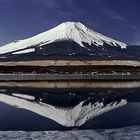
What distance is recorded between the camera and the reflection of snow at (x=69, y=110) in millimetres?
17581

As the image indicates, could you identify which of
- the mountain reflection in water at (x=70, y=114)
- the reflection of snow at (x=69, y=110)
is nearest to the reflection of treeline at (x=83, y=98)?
the mountain reflection in water at (x=70, y=114)

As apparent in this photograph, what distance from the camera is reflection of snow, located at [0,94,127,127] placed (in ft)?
57.7

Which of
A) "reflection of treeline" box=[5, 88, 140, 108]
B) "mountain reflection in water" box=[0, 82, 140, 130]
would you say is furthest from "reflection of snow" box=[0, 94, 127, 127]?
"reflection of treeline" box=[5, 88, 140, 108]

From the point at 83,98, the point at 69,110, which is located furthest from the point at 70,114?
the point at 83,98

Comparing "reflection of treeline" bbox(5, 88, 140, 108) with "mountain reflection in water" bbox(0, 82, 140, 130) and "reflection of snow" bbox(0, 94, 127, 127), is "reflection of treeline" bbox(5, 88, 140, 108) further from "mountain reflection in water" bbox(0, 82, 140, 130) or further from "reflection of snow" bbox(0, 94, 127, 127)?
"reflection of snow" bbox(0, 94, 127, 127)

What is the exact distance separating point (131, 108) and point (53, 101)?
5508mm

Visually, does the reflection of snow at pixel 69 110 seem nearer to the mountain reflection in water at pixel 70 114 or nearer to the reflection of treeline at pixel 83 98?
the mountain reflection in water at pixel 70 114

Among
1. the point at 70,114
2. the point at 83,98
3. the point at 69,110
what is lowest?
the point at 70,114

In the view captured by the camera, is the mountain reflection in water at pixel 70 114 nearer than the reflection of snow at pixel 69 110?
Yes

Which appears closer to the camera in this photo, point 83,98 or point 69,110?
point 69,110

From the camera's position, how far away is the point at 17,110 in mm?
20984

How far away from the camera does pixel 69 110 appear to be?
20750 millimetres

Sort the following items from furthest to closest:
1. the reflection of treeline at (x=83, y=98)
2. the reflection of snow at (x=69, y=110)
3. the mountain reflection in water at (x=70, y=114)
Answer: the reflection of treeline at (x=83, y=98) → the reflection of snow at (x=69, y=110) → the mountain reflection in water at (x=70, y=114)

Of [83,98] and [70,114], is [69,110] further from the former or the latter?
[83,98]
